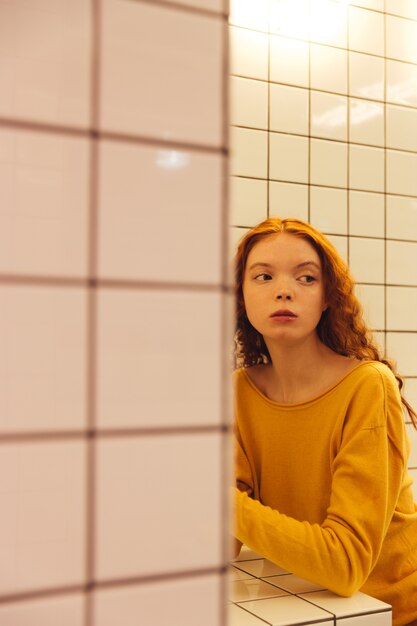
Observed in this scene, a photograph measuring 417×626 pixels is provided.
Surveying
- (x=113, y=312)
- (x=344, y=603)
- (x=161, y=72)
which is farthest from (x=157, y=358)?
(x=344, y=603)

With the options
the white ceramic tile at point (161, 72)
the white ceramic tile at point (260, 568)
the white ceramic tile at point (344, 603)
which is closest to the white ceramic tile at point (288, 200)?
the white ceramic tile at point (260, 568)

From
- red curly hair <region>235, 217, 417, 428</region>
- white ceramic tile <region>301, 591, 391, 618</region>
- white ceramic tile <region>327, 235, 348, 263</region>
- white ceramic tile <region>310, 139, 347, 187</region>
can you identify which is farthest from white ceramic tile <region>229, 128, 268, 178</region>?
white ceramic tile <region>301, 591, 391, 618</region>

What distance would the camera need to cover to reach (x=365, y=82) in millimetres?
2076

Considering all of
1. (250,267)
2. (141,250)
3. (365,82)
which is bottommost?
(141,250)

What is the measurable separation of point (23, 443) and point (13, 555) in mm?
51

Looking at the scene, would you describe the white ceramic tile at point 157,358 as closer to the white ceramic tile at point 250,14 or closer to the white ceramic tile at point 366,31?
the white ceramic tile at point 250,14

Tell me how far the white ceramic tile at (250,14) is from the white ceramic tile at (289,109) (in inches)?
6.7

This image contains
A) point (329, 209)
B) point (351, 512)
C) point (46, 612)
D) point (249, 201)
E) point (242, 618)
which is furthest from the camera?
point (329, 209)

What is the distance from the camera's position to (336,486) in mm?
1238

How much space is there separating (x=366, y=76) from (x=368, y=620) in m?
1.61

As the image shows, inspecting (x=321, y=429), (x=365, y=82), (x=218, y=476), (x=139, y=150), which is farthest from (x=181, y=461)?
(x=365, y=82)

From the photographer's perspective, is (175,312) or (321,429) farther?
(321,429)

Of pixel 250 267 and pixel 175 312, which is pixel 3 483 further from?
pixel 250 267

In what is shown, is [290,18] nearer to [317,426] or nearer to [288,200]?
[288,200]
